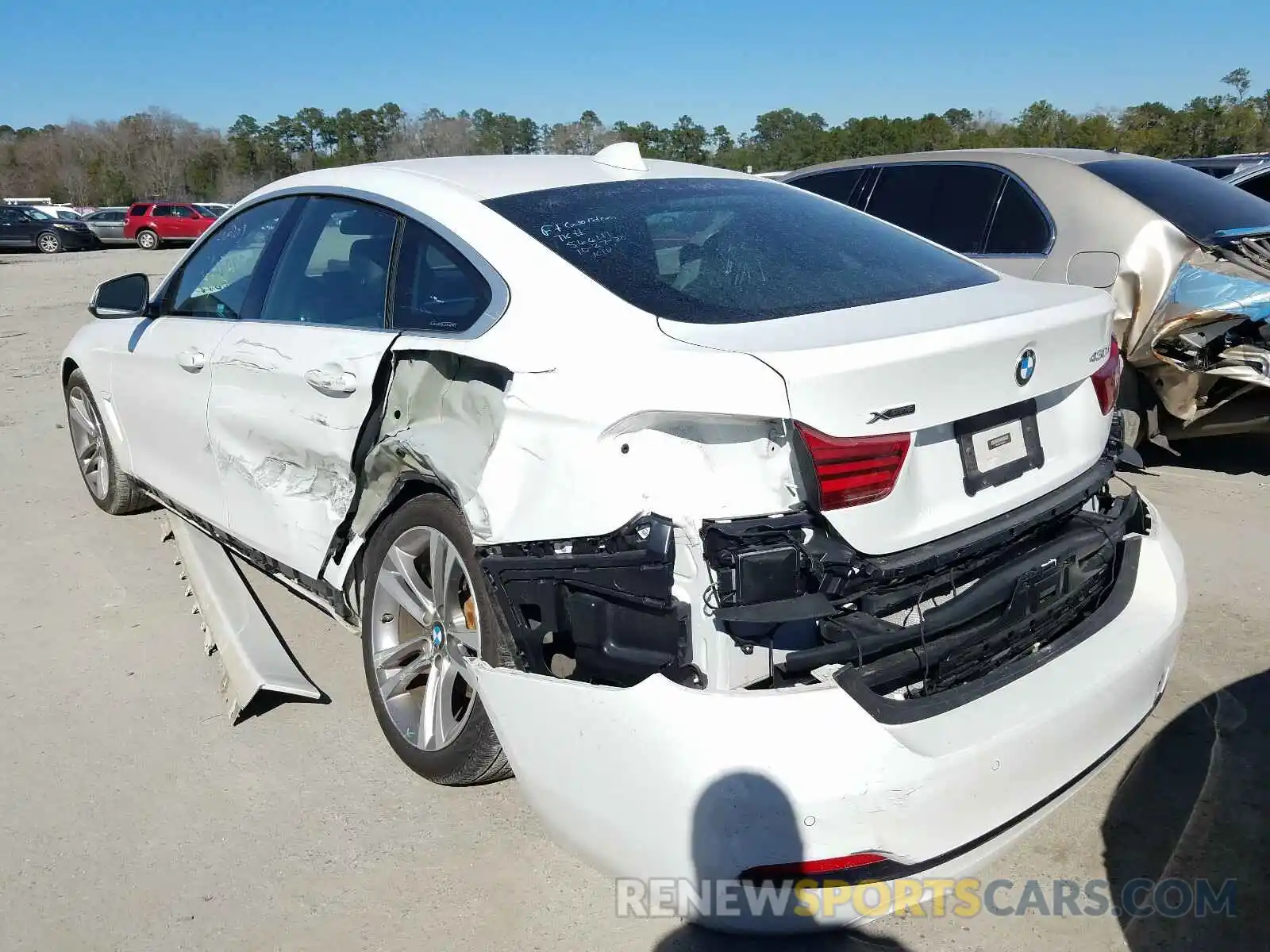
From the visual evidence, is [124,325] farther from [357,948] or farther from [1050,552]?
[1050,552]

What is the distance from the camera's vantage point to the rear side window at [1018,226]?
568 cm

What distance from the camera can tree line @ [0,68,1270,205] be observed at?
41.0 metres

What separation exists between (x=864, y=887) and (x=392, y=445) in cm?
163

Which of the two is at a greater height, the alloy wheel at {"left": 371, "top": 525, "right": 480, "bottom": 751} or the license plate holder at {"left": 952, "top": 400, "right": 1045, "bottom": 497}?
the license plate holder at {"left": 952, "top": 400, "right": 1045, "bottom": 497}

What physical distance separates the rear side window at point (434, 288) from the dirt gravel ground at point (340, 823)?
1364 mm

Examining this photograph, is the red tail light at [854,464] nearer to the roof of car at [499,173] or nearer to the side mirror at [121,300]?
the roof of car at [499,173]

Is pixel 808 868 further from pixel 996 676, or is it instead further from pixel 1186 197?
pixel 1186 197

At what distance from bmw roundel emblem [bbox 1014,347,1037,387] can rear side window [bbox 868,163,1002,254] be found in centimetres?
380

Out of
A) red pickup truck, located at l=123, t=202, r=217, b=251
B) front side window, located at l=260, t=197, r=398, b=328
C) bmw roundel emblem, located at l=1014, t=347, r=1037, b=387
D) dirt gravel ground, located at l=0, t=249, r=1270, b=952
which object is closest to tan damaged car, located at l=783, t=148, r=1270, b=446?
dirt gravel ground, located at l=0, t=249, r=1270, b=952

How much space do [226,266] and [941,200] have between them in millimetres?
4228

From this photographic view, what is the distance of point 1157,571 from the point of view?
9.13ft

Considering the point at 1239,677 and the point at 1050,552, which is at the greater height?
the point at 1050,552

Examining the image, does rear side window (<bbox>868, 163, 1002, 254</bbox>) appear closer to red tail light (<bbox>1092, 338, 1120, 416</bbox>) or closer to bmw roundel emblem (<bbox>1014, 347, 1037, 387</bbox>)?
red tail light (<bbox>1092, 338, 1120, 416</bbox>)

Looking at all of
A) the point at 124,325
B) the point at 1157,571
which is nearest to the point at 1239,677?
the point at 1157,571
